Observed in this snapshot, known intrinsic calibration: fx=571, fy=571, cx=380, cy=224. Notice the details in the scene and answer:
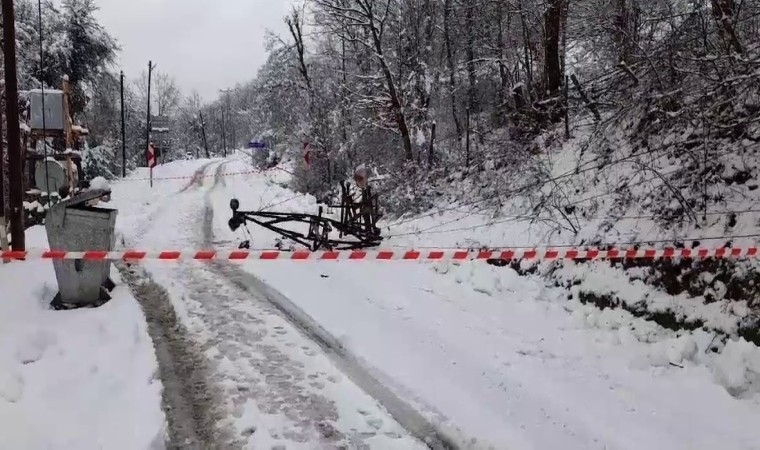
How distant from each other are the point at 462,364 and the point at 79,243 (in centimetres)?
490

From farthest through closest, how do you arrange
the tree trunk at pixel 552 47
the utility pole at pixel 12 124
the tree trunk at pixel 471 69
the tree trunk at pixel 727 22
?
the tree trunk at pixel 471 69 → the tree trunk at pixel 552 47 → the utility pole at pixel 12 124 → the tree trunk at pixel 727 22

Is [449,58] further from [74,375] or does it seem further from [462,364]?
[74,375]

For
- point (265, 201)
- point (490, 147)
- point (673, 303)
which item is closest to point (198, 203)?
point (265, 201)

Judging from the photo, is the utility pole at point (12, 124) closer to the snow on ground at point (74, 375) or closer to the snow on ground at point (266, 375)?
the snow on ground at point (74, 375)

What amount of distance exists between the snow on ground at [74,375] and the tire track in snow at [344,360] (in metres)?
1.62

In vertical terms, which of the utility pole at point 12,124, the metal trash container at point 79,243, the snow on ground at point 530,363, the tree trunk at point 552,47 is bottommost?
the snow on ground at point 530,363

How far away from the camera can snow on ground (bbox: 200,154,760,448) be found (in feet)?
14.4

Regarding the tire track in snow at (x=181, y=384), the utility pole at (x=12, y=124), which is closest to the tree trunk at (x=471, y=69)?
the utility pole at (x=12, y=124)

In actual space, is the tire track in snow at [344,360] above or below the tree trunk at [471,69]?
below

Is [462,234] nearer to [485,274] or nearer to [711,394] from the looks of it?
[485,274]

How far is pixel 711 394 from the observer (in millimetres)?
4812

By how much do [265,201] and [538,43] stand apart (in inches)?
434

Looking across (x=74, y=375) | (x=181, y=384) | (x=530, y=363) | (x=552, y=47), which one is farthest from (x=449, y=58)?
(x=74, y=375)

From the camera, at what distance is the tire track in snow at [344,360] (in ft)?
14.1
